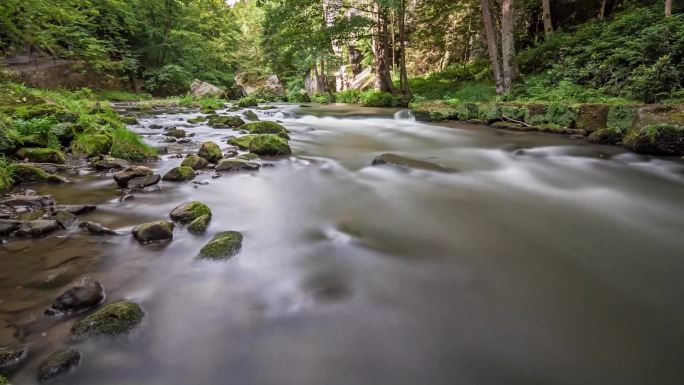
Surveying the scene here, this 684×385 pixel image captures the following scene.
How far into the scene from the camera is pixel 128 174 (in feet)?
16.7

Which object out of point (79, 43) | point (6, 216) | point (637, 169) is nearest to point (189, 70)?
point (79, 43)

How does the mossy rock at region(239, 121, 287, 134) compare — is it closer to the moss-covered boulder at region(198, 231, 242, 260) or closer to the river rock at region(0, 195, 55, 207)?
the river rock at region(0, 195, 55, 207)

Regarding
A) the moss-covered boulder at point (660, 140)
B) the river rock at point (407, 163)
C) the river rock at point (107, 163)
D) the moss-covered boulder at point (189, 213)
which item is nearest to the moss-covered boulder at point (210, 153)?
the river rock at point (107, 163)

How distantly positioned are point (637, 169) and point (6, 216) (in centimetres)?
896

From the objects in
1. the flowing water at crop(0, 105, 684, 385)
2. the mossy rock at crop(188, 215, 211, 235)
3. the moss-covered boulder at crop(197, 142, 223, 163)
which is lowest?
the flowing water at crop(0, 105, 684, 385)

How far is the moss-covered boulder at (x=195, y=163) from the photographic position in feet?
19.4

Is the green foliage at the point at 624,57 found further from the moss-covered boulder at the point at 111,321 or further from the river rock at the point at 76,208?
the river rock at the point at 76,208

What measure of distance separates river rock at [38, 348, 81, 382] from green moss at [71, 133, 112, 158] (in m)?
5.64

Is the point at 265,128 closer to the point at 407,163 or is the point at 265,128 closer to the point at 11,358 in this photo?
the point at 407,163

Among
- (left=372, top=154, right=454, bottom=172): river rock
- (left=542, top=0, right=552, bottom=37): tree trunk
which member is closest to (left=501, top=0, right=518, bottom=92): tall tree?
(left=542, top=0, right=552, bottom=37): tree trunk

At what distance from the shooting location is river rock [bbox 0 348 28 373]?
1861 millimetres

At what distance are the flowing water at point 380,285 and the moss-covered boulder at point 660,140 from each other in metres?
Result: 1.59

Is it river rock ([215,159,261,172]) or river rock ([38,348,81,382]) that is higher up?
river rock ([215,159,261,172])

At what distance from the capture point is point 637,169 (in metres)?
6.07
